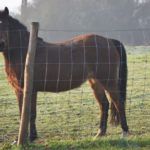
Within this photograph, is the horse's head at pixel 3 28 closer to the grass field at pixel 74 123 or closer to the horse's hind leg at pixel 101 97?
the grass field at pixel 74 123

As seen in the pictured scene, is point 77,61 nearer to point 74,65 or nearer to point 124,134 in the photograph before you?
point 74,65

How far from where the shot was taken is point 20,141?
630 cm

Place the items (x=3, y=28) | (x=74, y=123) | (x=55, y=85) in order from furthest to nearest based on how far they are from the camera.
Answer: (x=74, y=123), (x=55, y=85), (x=3, y=28)

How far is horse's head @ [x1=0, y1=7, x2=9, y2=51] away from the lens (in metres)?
6.96

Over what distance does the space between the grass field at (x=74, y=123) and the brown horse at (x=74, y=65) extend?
15.8 inches

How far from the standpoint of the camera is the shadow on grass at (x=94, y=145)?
6328mm

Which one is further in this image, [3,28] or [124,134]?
[124,134]

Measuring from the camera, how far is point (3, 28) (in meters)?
7.00

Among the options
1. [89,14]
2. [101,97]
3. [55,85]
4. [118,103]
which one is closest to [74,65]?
[55,85]

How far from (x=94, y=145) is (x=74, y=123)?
177 centimetres

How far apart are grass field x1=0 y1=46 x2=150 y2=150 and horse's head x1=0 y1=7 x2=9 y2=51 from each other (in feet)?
5.10

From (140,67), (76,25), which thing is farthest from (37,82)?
(76,25)

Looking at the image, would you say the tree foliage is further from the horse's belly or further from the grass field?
the horse's belly

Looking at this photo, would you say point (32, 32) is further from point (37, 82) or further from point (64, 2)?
point (64, 2)
